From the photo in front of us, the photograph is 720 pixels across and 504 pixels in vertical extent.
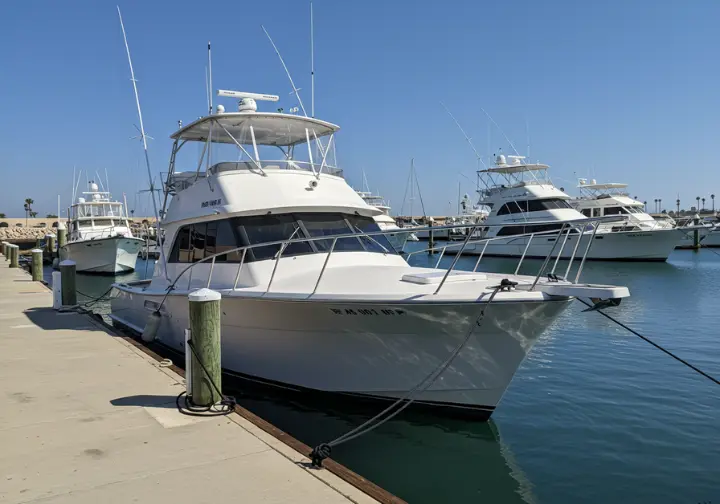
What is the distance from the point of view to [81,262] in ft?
95.7

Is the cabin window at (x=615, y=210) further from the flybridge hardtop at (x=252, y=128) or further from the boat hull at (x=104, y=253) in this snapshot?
the flybridge hardtop at (x=252, y=128)

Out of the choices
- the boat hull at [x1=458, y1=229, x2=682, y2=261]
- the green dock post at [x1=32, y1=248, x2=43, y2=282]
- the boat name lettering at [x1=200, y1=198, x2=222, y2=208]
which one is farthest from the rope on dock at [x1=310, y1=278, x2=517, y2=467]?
the boat hull at [x1=458, y1=229, x2=682, y2=261]

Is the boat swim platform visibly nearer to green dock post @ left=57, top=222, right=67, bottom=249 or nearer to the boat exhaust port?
the boat exhaust port

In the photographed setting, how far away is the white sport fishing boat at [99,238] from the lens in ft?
93.7

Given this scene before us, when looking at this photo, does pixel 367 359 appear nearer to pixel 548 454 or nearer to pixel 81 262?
pixel 548 454

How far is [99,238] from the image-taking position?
28.5 metres

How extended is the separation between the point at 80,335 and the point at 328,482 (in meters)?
7.36

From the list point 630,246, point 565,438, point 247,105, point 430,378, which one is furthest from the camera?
point 630,246

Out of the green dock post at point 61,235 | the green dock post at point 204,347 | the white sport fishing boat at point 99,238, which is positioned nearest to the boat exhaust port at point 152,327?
the green dock post at point 204,347

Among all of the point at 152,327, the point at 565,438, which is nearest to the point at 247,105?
the point at 152,327

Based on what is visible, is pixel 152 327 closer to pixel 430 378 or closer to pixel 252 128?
pixel 252 128

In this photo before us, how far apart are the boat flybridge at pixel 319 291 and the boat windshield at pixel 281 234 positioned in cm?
2

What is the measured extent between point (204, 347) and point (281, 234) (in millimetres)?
2878

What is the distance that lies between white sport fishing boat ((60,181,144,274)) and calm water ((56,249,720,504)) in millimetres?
23725
